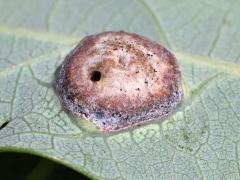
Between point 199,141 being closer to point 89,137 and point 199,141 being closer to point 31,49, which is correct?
point 89,137

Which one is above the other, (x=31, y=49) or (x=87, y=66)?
(x=31, y=49)

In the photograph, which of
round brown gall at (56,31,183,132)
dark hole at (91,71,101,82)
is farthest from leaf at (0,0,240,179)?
dark hole at (91,71,101,82)

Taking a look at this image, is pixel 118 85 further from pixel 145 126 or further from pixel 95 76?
pixel 145 126

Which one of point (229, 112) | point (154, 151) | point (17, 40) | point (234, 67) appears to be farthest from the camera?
point (17, 40)

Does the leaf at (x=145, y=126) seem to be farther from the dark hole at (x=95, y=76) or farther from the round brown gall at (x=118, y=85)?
the dark hole at (x=95, y=76)

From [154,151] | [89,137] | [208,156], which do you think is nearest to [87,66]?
[89,137]

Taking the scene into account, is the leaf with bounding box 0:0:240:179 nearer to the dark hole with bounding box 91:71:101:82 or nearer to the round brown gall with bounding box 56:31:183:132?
the round brown gall with bounding box 56:31:183:132

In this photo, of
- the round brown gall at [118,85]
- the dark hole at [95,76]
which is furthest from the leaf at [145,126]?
the dark hole at [95,76]
